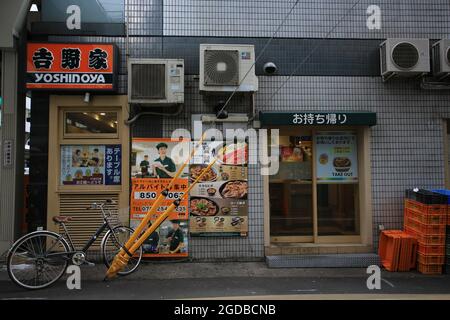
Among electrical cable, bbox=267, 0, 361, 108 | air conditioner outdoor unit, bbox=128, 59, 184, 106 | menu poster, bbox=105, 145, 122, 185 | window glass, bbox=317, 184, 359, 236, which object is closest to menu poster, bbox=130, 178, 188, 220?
menu poster, bbox=105, 145, 122, 185

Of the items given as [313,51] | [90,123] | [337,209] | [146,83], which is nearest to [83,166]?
[90,123]

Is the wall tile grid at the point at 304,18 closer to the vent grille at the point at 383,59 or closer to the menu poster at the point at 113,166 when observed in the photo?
the vent grille at the point at 383,59

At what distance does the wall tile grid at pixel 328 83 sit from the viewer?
305 inches

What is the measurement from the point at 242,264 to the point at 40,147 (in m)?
4.47

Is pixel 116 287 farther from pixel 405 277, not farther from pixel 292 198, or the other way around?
pixel 405 277

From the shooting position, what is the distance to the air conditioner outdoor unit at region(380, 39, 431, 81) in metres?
7.57

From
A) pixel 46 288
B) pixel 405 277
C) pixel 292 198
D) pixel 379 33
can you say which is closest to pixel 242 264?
pixel 292 198

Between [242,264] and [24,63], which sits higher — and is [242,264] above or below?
below

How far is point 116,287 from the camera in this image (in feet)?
20.0

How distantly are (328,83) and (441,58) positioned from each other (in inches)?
86.7

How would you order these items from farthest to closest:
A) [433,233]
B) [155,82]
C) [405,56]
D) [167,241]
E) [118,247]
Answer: [405,56], [167,241], [155,82], [433,233], [118,247]

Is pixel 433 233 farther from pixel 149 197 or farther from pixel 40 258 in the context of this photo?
A: pixel 40 258

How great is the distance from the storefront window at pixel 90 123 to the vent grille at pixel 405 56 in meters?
5.61

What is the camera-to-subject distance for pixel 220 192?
25.0ft
